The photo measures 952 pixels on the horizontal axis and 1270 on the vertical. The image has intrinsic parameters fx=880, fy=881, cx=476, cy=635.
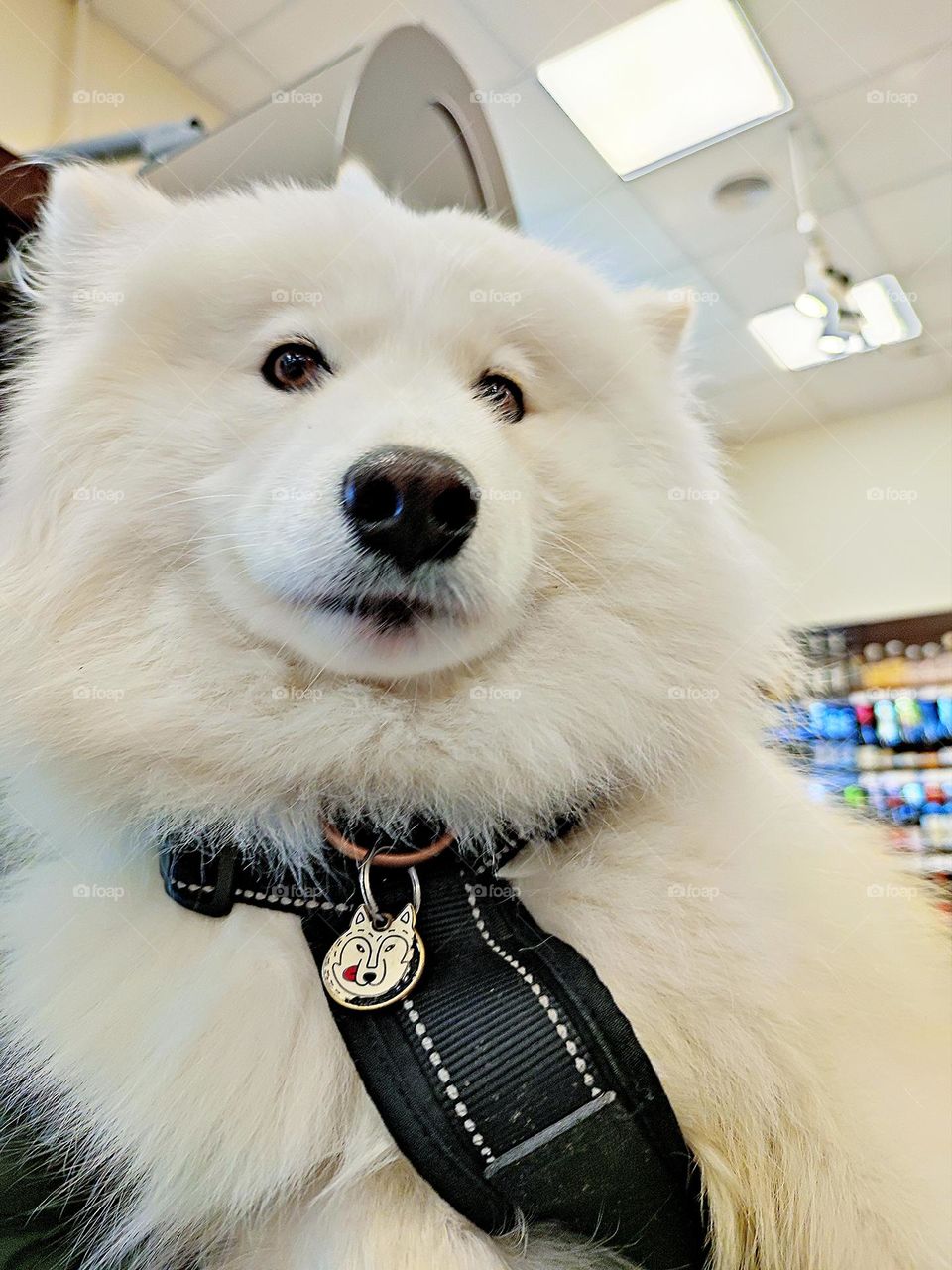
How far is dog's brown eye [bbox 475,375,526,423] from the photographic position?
3.85 ft

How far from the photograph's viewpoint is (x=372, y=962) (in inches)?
31.9

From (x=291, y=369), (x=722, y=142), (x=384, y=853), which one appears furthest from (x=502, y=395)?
(x=722, y=142)

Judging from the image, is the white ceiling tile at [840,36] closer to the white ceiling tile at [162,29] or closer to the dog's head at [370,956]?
the white ceiling tile at [162,29]

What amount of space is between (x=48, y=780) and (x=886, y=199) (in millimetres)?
4413

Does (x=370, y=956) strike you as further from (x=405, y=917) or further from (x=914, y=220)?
(x=914, y=220)

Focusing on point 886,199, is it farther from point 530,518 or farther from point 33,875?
point 33,875

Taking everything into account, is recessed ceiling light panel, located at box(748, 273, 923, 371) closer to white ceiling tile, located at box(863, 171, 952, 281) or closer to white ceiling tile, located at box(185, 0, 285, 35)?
white ceiling tile, located at box(863, 171, 952, 281)

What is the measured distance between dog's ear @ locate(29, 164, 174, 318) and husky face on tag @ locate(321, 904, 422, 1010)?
871 millimetres

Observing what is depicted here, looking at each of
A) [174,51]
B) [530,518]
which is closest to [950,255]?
[174,51]

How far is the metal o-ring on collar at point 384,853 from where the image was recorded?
0.90 metres

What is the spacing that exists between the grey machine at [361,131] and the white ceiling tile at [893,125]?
2.56 m

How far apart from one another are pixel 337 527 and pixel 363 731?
226 millimetres

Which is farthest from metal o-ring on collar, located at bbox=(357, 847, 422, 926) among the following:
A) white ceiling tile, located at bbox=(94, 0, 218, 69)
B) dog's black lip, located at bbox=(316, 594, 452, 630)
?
white ceiling tile, located at bbox=(94, 0, 218, 69)

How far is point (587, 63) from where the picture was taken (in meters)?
3.13
